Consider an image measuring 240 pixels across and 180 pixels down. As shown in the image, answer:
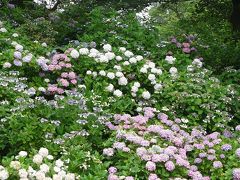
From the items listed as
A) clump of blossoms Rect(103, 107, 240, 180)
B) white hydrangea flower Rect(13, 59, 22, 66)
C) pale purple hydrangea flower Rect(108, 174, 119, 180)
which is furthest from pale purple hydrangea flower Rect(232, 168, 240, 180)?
white hydrangea flower Rect(13, 59, 22, 66)

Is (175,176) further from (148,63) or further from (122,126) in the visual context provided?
(148,63)

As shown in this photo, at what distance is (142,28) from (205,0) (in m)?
4.48

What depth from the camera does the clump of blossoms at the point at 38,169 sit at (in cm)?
403

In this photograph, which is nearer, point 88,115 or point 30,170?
point 30,170

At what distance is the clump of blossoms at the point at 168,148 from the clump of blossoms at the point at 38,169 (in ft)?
1.74

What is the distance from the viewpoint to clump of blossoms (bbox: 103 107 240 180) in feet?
15.6

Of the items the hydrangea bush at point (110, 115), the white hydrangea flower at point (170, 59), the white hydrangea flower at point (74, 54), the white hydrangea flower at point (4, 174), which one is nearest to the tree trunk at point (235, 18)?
the hydrangea bush at point (110, 115)

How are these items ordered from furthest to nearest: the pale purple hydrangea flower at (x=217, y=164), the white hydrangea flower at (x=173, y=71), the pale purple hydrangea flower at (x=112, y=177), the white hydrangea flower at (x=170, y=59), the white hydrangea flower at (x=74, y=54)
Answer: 1. the white hydrangea flower at (x=170, y=59)
2. the white hydrangea flower at (x=173, y=71)
3. the white hydrangea flower at (x=74, y=54)
4. the pale purple hydrangea flower at (x=217, y=164)
5. the pale purple hydrangea flower at (x=112, y=177)

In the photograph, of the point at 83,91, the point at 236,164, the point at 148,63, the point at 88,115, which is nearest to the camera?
the point at 236,164

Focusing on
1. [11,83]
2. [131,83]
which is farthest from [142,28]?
[11,83]

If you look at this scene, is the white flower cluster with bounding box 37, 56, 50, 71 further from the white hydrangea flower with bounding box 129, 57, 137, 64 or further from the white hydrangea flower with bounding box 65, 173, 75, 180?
the white hydrangea flower with bounding box 65, 173, 75, 180

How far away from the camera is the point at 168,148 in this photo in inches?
193

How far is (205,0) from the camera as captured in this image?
12367mm

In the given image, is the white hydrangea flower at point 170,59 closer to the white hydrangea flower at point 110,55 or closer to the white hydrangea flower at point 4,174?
the white hydrangea flower at point 110,55
